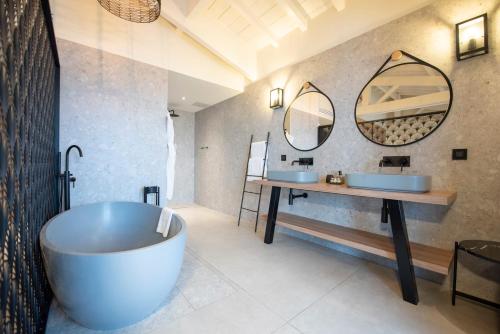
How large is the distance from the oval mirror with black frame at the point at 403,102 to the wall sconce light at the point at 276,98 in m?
1.16

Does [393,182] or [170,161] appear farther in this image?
[170,161]

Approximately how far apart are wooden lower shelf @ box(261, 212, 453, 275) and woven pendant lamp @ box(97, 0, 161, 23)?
2695 millimetres

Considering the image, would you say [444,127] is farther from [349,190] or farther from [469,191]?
[349,190]

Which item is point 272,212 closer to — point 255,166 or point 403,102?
point 255,166

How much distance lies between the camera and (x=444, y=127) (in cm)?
185

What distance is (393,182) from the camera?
1698 mm

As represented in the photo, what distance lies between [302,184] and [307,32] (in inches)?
82.5

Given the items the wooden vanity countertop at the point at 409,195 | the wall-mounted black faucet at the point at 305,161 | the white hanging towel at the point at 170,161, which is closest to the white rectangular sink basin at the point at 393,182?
the wooden vanity countertop at the point at 409,195

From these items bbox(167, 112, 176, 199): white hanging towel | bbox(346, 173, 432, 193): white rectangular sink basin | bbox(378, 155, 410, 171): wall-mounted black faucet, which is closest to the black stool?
bbox(346, 173, 432, 193): white rectangular sink basin

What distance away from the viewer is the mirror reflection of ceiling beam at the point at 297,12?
252 cm

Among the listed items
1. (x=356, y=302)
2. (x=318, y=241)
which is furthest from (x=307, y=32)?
(x=356, y=302)

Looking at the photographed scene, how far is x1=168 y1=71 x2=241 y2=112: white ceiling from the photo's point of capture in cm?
352

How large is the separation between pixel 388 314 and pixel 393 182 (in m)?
0.98

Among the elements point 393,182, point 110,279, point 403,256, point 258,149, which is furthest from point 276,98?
point 110,279
